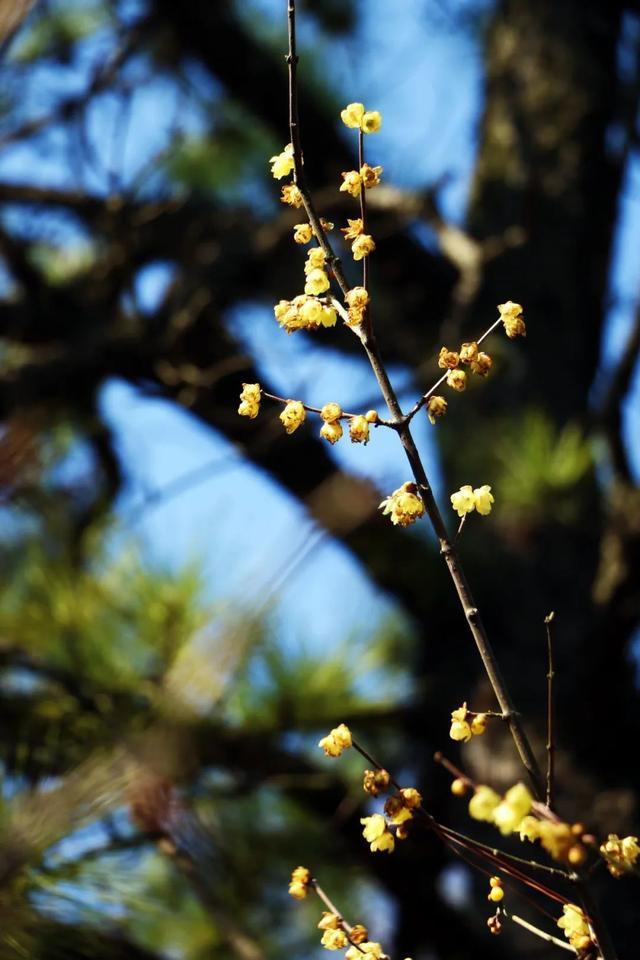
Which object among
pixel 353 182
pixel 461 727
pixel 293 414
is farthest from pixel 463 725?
pixel 353 182

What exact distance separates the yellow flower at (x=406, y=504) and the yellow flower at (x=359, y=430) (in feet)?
0.13

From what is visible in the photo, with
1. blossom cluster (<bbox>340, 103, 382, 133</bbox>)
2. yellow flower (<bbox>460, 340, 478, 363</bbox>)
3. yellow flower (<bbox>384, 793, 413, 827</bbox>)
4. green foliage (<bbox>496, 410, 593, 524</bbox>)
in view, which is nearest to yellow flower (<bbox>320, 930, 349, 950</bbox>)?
yellow flower (<bbox>384, 793, 413, 827</bbox>)

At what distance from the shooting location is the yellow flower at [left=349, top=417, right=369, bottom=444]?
66 centimetres

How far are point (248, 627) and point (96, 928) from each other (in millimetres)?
752

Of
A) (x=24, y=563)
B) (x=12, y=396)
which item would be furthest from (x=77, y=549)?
(x=12, y=396)

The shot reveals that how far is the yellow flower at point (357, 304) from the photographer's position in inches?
25.2

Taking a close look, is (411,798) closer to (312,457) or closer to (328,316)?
(328,316)

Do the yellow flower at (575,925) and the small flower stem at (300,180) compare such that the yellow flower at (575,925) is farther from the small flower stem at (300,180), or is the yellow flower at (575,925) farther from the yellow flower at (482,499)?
the small flower stem at (300,180)

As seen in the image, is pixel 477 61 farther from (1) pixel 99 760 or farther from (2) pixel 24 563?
(1) pixel 99 760

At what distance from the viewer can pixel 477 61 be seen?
8.39ft

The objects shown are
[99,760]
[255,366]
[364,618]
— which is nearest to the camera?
[99,760]

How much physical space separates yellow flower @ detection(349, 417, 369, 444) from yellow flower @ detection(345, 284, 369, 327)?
57mm

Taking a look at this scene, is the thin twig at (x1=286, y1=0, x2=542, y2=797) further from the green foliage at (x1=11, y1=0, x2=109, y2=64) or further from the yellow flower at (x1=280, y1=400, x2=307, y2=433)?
the green foliage at (x1=11, y1=0, x2=109, y2=64)

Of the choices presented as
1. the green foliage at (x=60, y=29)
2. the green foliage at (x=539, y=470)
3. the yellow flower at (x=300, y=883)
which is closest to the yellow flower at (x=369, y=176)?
the yellow flower at (x=300, y=883)
